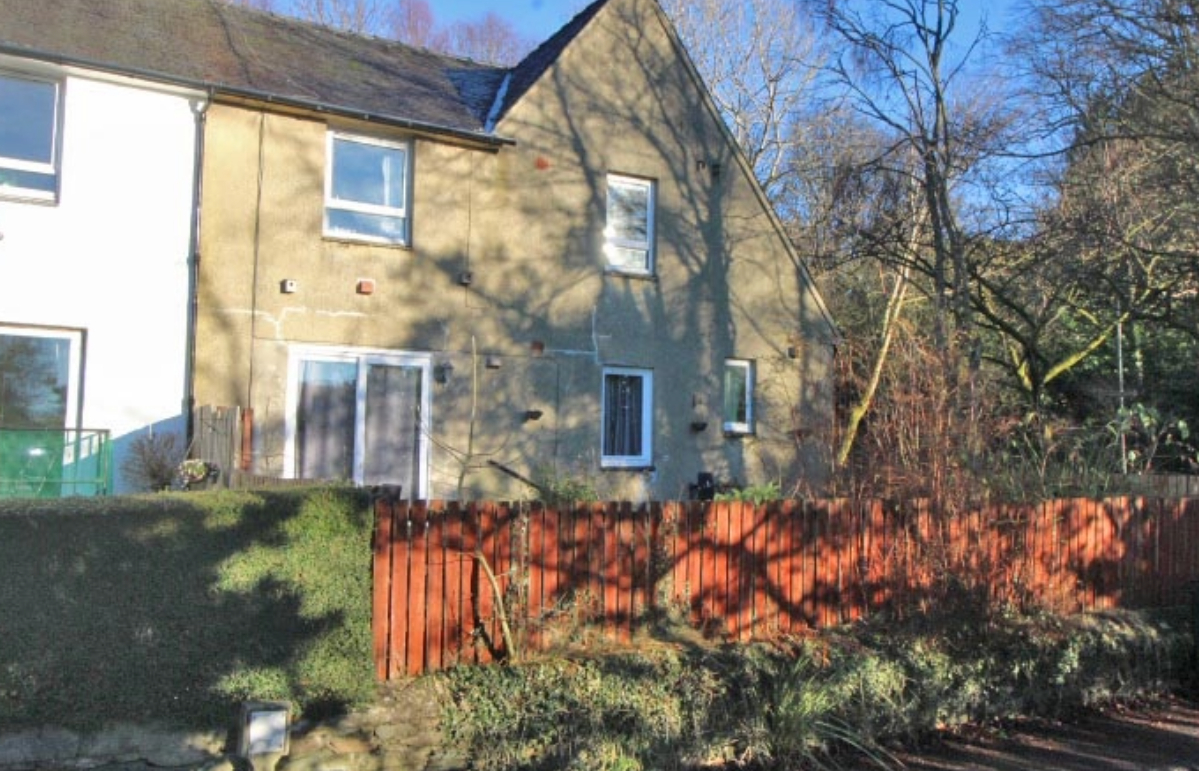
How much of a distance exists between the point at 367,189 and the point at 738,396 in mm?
6605

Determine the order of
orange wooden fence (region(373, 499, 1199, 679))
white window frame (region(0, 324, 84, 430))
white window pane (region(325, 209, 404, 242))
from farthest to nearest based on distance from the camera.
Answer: white window pane (region(325, 209, 404, 242))
white window frame (region(0, 324, 84, 430))
orange wooden fence (region(373, 499, 1199, 679))

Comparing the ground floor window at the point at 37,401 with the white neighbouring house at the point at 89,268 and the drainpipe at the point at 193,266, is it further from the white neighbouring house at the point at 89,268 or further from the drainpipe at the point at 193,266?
the drainpipe at the point at 193,266

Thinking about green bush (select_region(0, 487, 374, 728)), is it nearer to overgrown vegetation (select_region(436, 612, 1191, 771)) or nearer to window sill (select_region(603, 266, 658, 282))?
overgrown vegetation (select_region(436, 612, 1191, 771))

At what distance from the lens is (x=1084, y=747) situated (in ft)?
24.4

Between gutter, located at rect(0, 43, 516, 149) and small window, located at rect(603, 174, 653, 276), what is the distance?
211 cm

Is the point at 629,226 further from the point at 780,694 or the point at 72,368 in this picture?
the point at 780,694

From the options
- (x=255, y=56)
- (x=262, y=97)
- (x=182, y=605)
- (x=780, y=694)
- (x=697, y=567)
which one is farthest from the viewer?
(x=255, y=56)

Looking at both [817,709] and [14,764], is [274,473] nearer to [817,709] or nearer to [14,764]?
[14,764]

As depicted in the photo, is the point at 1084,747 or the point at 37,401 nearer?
the point at 1084,747

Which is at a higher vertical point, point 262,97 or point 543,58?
point 543,58

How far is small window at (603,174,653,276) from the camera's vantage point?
47.0 feet

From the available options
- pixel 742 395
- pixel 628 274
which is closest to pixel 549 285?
pixel 628 274

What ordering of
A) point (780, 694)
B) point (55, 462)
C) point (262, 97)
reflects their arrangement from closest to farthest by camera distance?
point (780, 694), point (55, 462), point (262, 97)

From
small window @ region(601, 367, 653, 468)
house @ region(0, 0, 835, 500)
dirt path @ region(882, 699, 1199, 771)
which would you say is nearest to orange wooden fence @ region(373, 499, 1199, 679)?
dirt path @ region(882, 699, 1199, 771)
